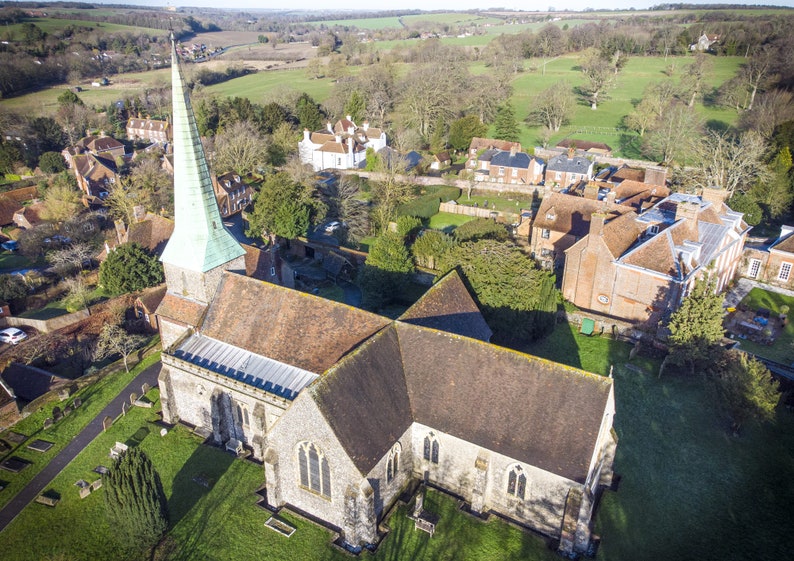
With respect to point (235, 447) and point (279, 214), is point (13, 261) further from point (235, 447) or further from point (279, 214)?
point (235, 447)

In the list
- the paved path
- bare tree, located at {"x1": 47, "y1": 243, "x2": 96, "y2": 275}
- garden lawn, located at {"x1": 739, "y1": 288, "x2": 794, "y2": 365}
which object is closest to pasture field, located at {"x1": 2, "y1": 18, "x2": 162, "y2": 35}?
bare tree, located at {"x1": 47, "y1": 243, "x2": 96, "y2": 275}

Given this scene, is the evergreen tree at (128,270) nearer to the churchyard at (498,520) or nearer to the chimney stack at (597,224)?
the churchyard at (498,520)

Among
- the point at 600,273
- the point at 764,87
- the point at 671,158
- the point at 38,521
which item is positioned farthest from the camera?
the point at 764,87

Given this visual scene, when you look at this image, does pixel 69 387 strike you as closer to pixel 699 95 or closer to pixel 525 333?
pixel 525 333

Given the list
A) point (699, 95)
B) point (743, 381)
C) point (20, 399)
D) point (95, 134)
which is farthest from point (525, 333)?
point (95, 134)

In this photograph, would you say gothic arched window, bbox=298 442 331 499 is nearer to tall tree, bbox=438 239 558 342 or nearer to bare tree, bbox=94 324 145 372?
tall tree, bbox=438 239 558 342

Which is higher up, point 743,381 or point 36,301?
point 743,381
